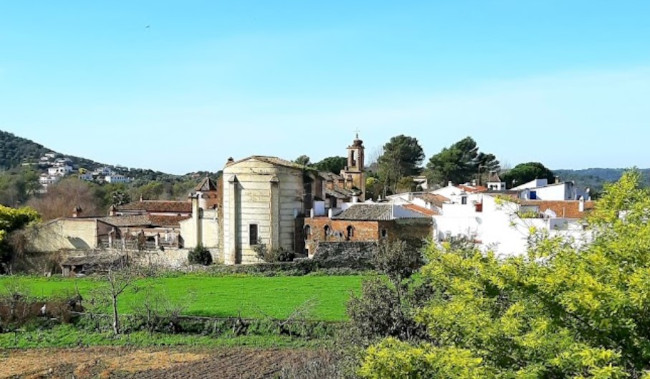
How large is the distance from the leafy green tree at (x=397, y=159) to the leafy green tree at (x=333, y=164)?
4.81 metres

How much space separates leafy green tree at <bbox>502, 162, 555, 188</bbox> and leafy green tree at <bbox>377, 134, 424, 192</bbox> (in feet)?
37.6

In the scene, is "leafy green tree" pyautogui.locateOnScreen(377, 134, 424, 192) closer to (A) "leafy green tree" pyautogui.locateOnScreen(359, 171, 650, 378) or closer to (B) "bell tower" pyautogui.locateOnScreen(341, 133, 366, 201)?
(B) "bell tower" pyautogui.locateOnScreen(341, 133, 366, 201)

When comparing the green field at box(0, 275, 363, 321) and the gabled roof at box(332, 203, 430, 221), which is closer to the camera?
the green field at box(0, 275, 363, 321)

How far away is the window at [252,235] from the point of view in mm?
36000

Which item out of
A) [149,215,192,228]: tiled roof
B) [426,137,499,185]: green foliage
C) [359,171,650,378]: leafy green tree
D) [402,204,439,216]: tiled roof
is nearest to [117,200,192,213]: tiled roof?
[149,215,192,228]: tiled roof

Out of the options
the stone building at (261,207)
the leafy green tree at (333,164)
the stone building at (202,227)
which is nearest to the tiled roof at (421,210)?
the stone building at (261,207)

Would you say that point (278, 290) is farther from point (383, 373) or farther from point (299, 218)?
point (383, 373)

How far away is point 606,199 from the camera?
28.9 ft

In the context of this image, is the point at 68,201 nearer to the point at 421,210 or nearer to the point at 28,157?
the point at 421,210

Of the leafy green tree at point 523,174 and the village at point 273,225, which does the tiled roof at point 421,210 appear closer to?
the village at point 273,225

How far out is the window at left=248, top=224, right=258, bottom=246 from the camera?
3600 cm

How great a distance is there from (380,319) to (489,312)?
19.6 ft

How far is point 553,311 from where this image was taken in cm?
716

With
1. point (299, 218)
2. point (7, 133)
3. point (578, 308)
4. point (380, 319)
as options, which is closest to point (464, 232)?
point (299, 218)
